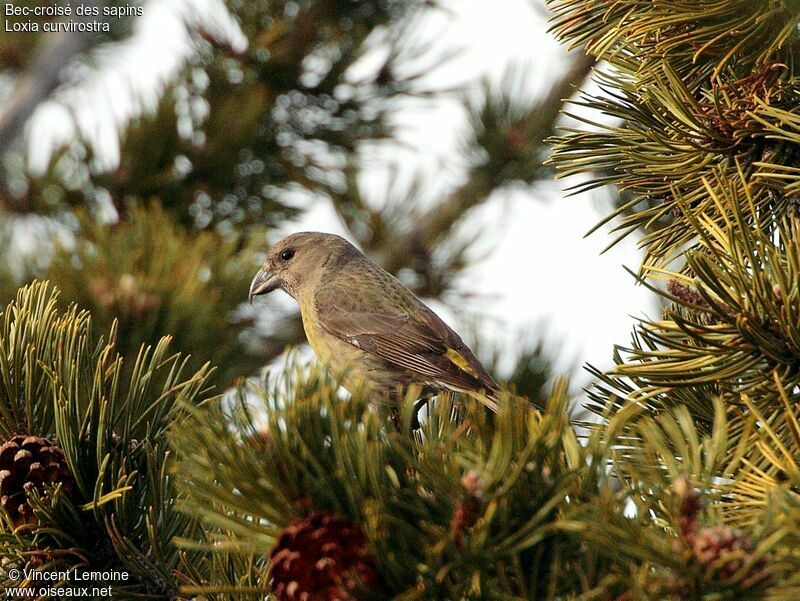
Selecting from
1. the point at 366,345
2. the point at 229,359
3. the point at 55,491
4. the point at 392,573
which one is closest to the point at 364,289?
the point at 366,345

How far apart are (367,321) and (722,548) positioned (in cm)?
357

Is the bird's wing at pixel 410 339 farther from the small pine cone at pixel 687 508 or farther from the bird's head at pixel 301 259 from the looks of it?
the small pine cone at pixel 687 508

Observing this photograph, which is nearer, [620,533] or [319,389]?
[620,533]

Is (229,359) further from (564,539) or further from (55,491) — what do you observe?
(564,539)

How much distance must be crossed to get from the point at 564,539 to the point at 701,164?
105 cm

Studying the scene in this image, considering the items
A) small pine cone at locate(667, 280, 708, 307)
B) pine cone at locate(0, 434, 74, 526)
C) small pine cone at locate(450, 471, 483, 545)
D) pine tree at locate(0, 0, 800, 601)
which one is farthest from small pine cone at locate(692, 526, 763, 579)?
pine cone at locate(0, 434, 74, 526)

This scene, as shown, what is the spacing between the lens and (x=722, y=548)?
1.37 metres

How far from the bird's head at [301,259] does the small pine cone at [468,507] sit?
12.7 ft

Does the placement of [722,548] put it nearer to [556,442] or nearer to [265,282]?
[556,442]

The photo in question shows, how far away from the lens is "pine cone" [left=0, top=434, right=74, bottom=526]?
209 centimetres

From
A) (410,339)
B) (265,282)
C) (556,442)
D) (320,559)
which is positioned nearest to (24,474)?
(320,559)

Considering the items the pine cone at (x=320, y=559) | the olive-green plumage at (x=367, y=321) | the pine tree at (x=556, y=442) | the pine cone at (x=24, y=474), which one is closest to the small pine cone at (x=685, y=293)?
the pine tree at (x=556, y=442)

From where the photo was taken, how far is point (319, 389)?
5.28 feet

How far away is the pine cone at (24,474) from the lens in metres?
2.09
